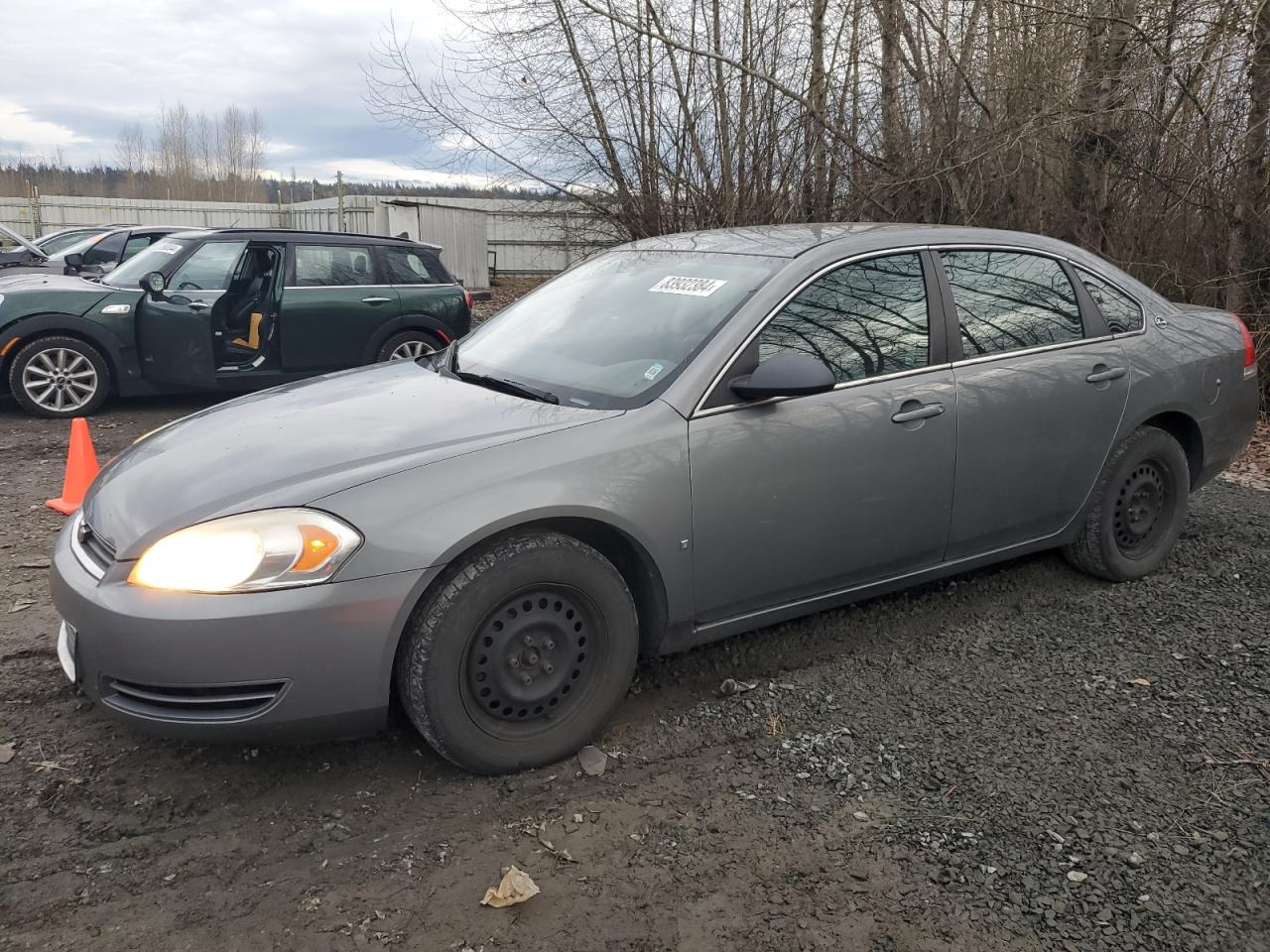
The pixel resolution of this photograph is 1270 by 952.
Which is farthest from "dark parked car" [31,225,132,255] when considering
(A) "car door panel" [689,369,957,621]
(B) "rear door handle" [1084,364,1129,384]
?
(B) "rear door handle" [1084,364,1129,384]

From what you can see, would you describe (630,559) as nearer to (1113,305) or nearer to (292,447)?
(292,447)

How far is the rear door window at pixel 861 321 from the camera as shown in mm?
3463

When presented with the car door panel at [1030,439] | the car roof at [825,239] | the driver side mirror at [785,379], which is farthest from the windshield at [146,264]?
the car door panel at [1030,439]

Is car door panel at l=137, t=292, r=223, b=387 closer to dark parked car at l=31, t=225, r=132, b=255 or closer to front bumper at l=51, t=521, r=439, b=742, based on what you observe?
front bumper at l=51, t=521, r=439, b=742

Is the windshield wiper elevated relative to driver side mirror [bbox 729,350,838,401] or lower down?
lower down

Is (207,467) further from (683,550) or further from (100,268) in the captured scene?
(100,268)

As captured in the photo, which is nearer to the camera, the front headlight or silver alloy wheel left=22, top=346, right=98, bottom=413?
the front headlight

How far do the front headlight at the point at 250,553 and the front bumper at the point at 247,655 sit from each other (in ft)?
0.12

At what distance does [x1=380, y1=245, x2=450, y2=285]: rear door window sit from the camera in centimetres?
956

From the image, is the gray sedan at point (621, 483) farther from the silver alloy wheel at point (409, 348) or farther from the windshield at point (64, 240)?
the windshield at point (64, 240)

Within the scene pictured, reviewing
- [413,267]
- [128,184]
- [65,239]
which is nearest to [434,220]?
[65,239]

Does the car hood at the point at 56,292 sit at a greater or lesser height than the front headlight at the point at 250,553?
greater

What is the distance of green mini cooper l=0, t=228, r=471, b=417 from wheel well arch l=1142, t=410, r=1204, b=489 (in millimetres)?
6751

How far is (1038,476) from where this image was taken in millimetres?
4043
